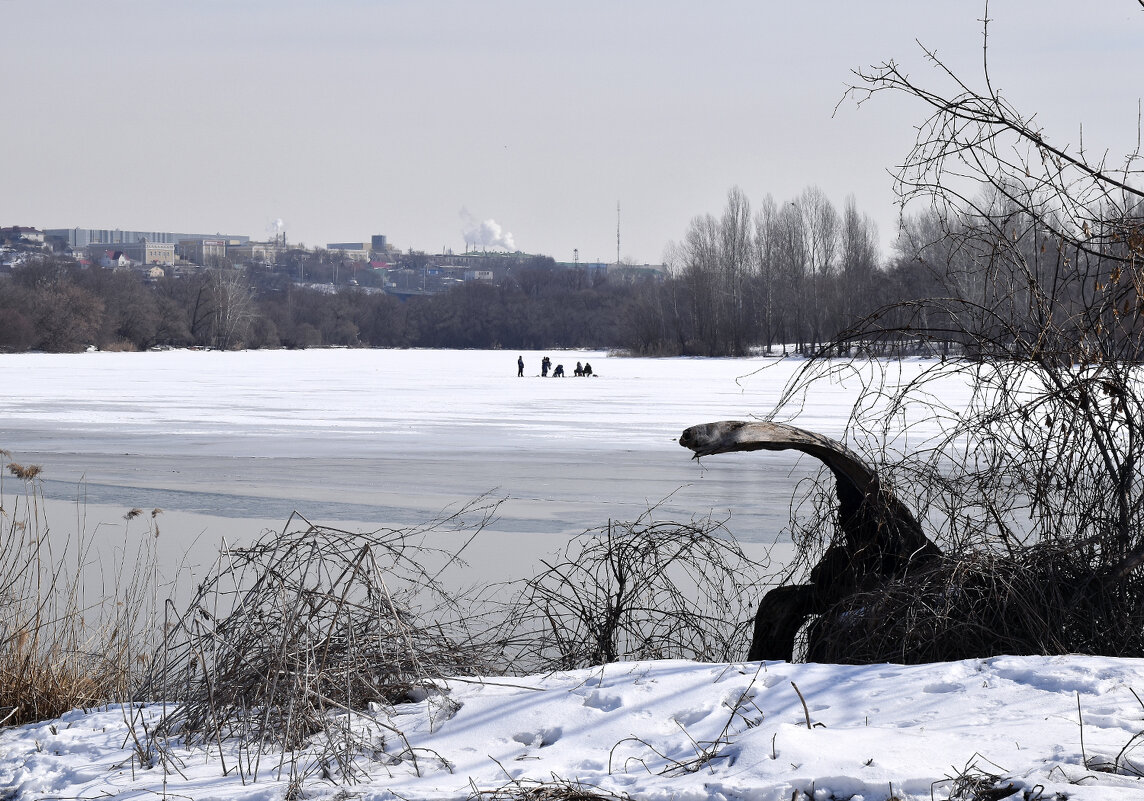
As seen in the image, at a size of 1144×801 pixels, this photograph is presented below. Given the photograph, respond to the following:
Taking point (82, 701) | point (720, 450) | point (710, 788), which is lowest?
point (82, 701)

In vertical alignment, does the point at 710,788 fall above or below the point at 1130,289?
below

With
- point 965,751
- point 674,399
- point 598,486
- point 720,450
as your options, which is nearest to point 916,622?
point 720,450

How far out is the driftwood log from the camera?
18.7 ft

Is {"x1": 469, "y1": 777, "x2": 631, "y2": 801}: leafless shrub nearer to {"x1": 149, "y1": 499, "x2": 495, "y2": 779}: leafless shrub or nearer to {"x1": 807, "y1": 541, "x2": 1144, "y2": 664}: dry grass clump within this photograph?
{"x1": 149, "y1": 499, "x2": 495, "y2": 779}: leafless shrub

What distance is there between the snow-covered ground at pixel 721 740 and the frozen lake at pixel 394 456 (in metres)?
1.69

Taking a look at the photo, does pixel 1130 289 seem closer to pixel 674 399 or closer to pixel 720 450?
pixel 720 450

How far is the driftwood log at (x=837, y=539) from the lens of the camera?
5715 mm

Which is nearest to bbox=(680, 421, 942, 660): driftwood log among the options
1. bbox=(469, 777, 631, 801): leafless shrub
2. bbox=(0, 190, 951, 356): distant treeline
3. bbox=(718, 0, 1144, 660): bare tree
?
bbox=(718, 0, 1144, 660): bare tree

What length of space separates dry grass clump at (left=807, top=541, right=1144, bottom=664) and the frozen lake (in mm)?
1308

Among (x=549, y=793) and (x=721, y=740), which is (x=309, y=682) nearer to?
(x=549, y=793)

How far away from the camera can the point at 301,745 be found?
12.1 ft

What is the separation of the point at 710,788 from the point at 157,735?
211 cm

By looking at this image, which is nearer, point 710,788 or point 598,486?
point 710,788

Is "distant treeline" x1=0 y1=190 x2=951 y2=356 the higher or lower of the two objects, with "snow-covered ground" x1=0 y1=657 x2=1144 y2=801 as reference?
higher
